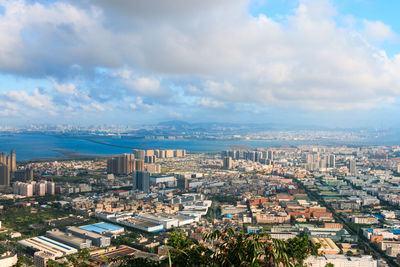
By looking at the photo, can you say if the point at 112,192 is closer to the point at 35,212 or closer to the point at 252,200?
the point at 35,212

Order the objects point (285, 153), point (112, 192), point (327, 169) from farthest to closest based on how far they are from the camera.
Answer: point (285, 153) → point (327, 169) → point (112, 192)

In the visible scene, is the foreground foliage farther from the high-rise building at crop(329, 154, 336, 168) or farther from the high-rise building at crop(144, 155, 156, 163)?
the high-rise building at crop(144, 155, 156, 163)

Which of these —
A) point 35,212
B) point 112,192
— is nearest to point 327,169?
point 112,192

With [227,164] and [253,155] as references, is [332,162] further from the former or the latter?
[227,164]

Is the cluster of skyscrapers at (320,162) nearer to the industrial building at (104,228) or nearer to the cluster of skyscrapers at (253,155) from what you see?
the cluster of skyscrapers at (253,155)

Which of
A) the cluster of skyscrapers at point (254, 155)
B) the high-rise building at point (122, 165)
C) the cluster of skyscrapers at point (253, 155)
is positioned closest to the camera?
the high-rise building at point (122, 165)

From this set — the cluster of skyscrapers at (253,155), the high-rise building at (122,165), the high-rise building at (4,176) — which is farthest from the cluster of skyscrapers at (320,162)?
the high-rise building at (4,176)

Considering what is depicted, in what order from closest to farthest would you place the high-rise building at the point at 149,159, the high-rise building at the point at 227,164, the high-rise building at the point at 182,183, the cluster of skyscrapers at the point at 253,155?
the high-rise building at the point at 182,183
the high-rise building at the point at 227,164
the high-rise building at the point at 149,159
the cluster of skyscrapers at the point at 253,155
